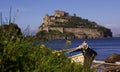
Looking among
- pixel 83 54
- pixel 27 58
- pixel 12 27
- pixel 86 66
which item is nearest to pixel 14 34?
pixel 12 27

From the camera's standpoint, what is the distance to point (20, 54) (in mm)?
7234

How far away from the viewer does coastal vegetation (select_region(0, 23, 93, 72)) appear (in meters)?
6.92

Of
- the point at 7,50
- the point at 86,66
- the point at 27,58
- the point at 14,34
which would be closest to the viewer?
the point at 7,50

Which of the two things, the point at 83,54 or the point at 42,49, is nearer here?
the point at 42,49

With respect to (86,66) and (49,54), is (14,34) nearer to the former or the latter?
(49,54)

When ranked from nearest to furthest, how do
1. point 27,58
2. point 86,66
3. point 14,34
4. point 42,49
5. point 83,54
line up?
point 27,58 < point 14,34 < point 42,49 < point 86,66 < point 83,54

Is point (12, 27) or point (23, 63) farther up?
point (12, 27)

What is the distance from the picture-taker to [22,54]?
736 cm

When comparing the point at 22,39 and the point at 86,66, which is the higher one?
the point at 22,39

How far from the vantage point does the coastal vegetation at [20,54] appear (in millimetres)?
6922

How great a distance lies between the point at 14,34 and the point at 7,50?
108 centimetres

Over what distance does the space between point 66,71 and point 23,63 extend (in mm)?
1932

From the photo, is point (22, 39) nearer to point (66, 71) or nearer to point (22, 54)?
point (22, 54)

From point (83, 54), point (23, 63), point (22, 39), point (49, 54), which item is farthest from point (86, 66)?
point (83, 54)
